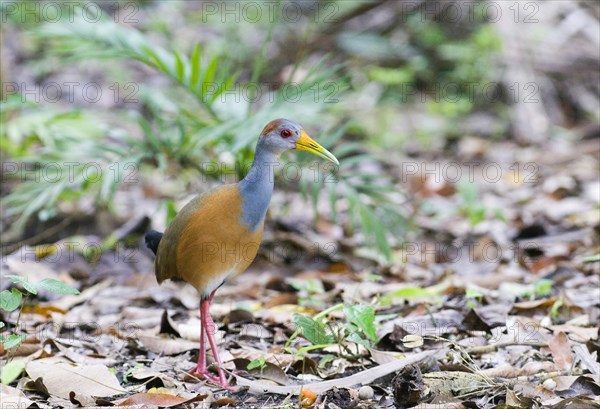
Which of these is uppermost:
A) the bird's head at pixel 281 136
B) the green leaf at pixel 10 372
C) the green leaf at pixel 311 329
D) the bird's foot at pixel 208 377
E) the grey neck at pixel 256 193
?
the bird's head at pixel 281 136

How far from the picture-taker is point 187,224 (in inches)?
130

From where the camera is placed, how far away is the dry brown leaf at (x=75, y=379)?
2.98 meters

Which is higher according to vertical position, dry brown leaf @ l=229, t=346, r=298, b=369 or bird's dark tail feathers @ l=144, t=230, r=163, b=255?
bird's dark tail feathers @ l=144, t=230, r=163, b=255

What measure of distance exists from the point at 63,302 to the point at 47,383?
1.46 metres

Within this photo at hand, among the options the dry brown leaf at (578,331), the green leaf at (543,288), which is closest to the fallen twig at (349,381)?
the dry brown leaf at (578,331)

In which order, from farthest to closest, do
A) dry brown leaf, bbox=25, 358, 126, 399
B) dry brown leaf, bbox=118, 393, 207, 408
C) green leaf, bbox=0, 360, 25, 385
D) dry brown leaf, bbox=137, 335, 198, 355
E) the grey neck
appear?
dry brown leaf, bbox=137, 335, 198, 355
the grey neck
dry brown leaf, bbox=25, 358, 126, 399
dry brown leaf, bbox=118, 393, 207, 408
green leaf, bbox=0, 360, 25, 385

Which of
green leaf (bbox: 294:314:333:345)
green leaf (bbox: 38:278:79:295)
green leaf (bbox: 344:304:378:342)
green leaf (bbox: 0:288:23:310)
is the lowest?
green leaf (bbox: 294:314:333:345)

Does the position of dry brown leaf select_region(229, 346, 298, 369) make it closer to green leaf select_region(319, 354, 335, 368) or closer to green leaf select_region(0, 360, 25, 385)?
green leaf select_region(319, 354, 335, 368)

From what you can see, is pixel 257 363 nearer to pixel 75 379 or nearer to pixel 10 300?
pixel 75 379

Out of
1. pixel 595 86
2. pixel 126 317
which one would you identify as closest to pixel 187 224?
pixel 126 317

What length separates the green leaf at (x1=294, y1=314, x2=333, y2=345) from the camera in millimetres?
3189

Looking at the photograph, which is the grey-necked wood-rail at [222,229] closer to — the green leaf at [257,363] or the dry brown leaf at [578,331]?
the green leaf at [257,363]

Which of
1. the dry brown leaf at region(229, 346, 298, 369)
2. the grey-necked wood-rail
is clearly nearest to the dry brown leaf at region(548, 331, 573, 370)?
the dry brown leaf at region(229, 346, 298, 369)

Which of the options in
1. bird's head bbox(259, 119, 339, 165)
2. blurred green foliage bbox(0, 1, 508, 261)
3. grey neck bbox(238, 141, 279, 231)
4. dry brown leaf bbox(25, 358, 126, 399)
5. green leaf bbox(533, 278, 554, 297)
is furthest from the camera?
blurred green foliage bbox(0, 1, 508, 261)
